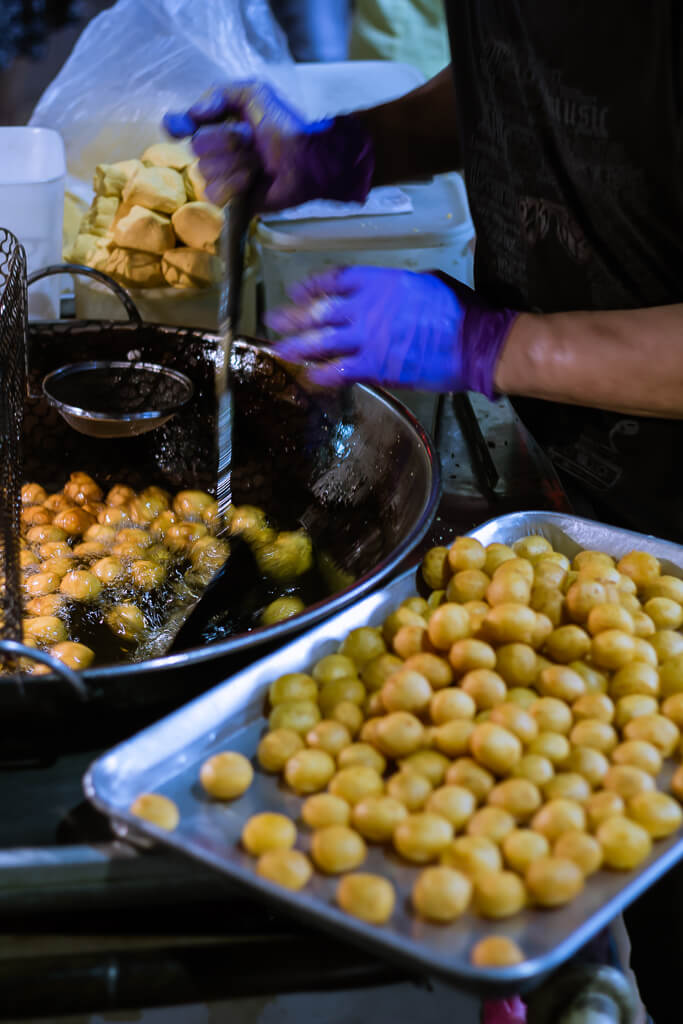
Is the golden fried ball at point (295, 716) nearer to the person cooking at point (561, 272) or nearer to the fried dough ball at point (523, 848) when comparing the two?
the fried dough ball at point (523, 848)

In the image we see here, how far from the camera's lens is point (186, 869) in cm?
69

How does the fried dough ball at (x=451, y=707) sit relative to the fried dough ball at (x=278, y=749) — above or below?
above

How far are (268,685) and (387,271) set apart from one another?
0.61 metres

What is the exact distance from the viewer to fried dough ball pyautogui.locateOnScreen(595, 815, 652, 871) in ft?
2.03

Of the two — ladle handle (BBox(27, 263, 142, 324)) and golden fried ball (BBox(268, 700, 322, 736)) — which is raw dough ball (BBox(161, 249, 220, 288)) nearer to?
ladle handle (BBox(27, 263, 142, 324))

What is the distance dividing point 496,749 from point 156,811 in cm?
26

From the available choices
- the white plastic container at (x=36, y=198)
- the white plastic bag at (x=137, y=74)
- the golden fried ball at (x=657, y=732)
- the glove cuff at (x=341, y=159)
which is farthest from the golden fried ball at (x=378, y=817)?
the white plastic bag at (x=137, y=74)

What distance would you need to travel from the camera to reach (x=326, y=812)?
25.9 inches

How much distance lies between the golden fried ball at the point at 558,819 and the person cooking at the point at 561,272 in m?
0.57

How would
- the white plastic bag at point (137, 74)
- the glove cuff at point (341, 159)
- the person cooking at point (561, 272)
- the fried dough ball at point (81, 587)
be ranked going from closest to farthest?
the person cooking at point (561, 272) → the fried dough ball at point (81, 587) → the glove cuff at point (341, 159) → the white plastic bag at point (137, 74)

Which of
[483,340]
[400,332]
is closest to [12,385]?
[400,332]

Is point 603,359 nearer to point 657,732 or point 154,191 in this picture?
point 657,732

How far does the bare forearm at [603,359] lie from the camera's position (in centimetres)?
103

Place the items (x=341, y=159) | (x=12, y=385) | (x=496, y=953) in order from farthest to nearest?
1. (x=341, y=159)
2. (x=12, y=385)
3. (x=496, y=953)
